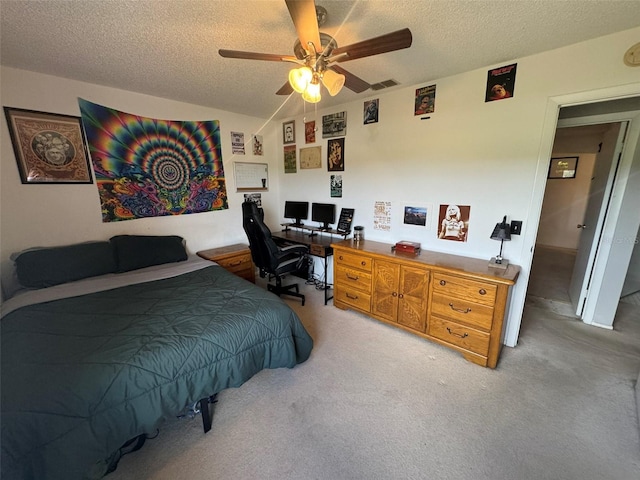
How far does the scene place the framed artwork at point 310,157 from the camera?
3.38 metres

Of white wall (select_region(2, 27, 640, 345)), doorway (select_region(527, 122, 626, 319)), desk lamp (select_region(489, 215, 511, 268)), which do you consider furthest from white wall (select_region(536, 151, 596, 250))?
desk lamp (select_region(489, 215, 511, 268))

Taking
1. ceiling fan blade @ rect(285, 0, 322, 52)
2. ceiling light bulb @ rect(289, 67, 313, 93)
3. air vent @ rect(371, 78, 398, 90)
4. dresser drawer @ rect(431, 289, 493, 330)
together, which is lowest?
dresser drawer @ rect(431, 289, 493, 330)

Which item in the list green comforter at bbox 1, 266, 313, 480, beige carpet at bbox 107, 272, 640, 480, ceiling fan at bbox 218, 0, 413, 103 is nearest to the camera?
green comforter at bbox 1, 266, 313, 480

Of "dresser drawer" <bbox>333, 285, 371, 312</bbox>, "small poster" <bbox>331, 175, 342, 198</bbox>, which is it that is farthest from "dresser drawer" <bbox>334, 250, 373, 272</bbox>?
"small poster" <bbox>331, 175, 342, 198</bbox>

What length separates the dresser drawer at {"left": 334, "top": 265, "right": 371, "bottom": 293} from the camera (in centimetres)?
262

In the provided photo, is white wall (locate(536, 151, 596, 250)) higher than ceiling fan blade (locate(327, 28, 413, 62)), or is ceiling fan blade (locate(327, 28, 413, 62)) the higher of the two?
ceiling fan blade (locate(327, 28, 413, 62))

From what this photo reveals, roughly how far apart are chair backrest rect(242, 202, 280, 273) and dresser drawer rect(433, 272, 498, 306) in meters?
1.65

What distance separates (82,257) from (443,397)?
3261mm

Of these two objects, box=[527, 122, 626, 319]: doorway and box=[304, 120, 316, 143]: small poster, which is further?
box=[304, 120, 316, 143]: small poster

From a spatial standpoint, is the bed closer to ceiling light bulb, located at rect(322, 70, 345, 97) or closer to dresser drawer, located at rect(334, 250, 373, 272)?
dresser drawer, located at rect(334, 250, 373, 272)

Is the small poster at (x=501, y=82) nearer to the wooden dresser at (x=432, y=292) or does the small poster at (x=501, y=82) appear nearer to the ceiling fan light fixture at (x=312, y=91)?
the wooden dresser at (x=432, y=292)

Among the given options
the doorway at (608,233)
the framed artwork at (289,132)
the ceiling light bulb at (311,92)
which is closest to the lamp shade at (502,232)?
the doorway at (608,233)

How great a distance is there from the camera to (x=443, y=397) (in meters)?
1.74

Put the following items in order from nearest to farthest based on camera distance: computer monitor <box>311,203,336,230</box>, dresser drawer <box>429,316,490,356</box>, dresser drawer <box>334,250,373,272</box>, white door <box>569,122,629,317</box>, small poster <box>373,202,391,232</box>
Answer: dresser drawer <box>429,316,490,356</box> < white door <box>569,122,629,317</box> < dresser drawer <box>334,250,373,272</box> < small poster <box>373,202,391,232</box> < computer monitor <box>311,203,336,230</box>
